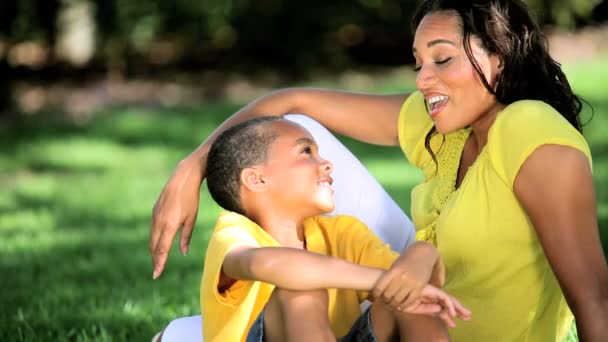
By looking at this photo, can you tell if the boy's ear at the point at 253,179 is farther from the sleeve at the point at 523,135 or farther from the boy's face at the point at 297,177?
the sleeve at the point at 523,135

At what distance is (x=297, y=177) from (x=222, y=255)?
1.34ft

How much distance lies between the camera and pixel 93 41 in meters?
11.5

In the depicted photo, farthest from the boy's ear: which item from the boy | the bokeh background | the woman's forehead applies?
the bokeh background

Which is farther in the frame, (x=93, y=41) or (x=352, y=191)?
(x=93, y=41)

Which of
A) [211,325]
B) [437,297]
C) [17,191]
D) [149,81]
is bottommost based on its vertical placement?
[149,81]

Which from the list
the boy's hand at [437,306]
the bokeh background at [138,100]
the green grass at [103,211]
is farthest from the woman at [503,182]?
the bokeh background at [138,100]

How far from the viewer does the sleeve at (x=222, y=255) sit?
9.43 feet

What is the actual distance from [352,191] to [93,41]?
8380 millimetres

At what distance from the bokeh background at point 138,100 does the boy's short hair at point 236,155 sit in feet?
3.84

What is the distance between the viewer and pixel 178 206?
341cm

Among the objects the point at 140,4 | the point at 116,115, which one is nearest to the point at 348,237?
the point at 116,115

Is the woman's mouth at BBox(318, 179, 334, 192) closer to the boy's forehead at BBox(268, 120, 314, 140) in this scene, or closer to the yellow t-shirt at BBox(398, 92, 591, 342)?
the boy's forehead at BBox(268, 120, 314, 140)

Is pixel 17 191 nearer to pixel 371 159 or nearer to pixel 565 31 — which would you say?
pixel 371 159

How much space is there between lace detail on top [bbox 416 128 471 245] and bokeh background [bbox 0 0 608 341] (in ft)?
5.06
